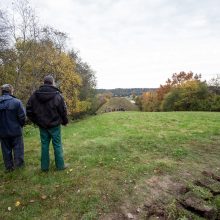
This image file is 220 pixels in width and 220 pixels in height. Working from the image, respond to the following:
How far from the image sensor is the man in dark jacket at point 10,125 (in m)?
6.54

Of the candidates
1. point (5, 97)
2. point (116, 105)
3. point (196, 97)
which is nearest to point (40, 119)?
point (5, 97)

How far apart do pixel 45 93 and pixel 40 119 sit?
63cm

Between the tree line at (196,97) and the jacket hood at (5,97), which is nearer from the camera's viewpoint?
the jacket hood at (5,97)

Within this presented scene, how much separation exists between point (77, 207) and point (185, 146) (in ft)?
17.9

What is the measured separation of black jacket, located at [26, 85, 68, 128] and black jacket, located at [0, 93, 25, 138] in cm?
43

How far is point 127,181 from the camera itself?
583cm

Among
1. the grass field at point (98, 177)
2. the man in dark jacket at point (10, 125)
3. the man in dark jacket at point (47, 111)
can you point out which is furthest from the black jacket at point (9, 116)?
the grass field at point (98, 177)

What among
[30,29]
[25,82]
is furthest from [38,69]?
[30,29]

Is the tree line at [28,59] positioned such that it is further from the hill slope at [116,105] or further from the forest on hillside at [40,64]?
the hill slope at [116,105]

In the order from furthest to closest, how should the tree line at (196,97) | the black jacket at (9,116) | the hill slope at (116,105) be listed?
the hill slope at (116,105) → the tree line at (196,97) → the black jacket at (9,116)

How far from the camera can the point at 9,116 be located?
658 centimetres

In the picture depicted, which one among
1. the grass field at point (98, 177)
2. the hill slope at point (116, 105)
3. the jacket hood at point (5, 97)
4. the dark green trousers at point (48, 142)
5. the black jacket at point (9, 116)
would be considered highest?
the jacket hood at point (5, 97)

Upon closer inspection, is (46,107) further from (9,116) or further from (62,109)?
(9,116)

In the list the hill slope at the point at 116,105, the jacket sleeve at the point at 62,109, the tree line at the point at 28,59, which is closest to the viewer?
the jacket sleeve at the point at 62,109
